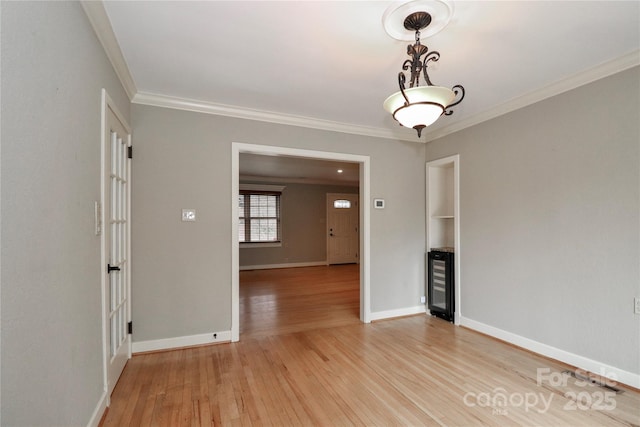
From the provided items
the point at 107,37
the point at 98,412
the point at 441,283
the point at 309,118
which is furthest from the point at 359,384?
the point at 107,37

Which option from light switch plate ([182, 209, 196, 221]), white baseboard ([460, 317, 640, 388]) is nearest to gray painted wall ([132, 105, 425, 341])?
light switch plate ([182, 209, 196, 221])

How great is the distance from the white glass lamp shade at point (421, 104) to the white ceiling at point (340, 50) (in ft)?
1.75

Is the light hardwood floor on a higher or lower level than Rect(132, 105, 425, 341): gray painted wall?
lower

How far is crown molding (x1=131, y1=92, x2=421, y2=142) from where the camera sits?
9.75ft

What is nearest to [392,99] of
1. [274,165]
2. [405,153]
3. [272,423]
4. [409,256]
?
[272,423]

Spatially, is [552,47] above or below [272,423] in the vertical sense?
above

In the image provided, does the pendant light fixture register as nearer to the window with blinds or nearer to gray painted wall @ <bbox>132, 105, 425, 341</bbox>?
gray painted wall @ <bbox>132, 105, 425, 341</bbox>

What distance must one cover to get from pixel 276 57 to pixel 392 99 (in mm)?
1049

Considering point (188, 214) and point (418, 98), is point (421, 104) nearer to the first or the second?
point (418, 98)

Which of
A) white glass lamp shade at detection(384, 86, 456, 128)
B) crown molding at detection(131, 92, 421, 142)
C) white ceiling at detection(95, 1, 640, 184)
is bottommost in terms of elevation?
white glass lamp shade at detection(384, 86, 456, 128)

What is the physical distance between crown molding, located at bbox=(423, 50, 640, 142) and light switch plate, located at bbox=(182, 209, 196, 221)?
327 centimetres

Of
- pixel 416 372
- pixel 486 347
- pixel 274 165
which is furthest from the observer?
pixel 274 165

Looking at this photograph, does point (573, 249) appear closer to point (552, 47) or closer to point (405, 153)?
point (552, 47)

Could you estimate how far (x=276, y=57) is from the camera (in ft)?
7.48
